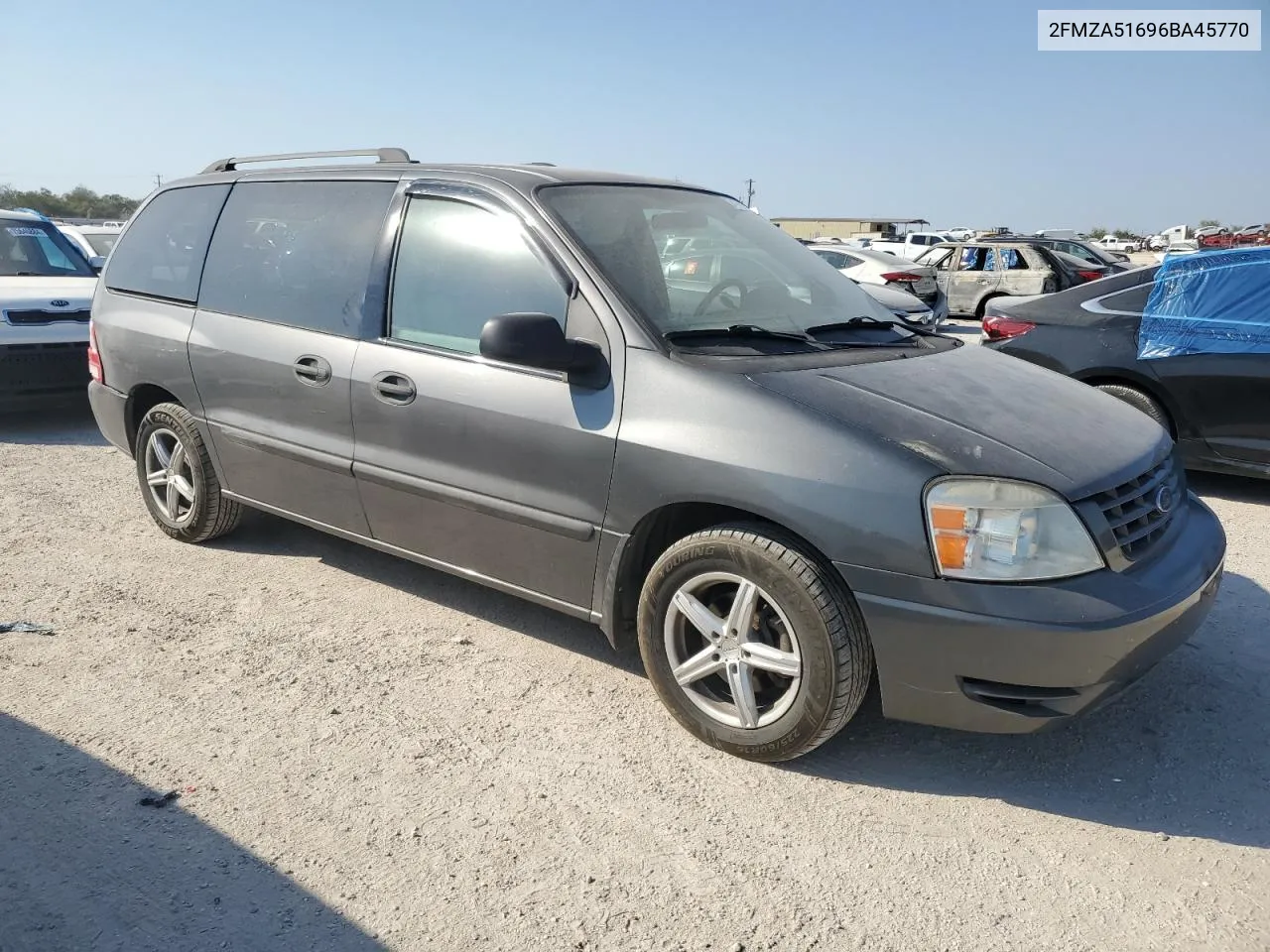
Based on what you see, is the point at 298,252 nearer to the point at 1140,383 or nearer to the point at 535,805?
the point at 535,805

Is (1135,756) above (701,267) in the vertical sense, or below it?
below

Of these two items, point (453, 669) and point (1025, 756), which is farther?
point (453, 669)

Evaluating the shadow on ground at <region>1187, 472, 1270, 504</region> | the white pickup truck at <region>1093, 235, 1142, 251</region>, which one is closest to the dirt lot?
the shadow on ground at <region>1187, 472, 1270, 504</region>

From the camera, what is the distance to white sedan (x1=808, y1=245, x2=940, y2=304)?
14.8 metres

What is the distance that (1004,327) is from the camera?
6.80 m

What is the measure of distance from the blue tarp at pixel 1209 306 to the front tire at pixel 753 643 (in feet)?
13.6

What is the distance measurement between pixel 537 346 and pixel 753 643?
114cm

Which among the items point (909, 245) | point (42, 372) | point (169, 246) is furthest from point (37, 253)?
point (909, 245)

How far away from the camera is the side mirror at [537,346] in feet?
10.1

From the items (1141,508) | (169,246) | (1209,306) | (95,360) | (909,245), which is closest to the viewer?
(1141,508)

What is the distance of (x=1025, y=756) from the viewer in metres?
3.11

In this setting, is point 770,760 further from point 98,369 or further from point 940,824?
point 98,369

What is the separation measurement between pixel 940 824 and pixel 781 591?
79 cm

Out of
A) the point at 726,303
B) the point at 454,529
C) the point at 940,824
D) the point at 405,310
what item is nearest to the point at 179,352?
the point at 405,310
